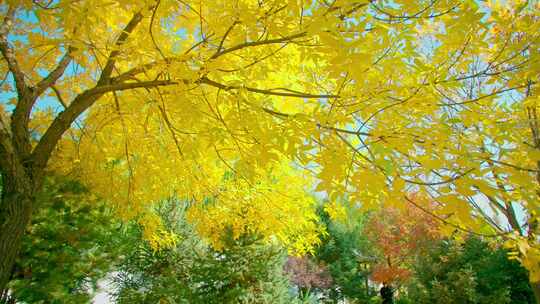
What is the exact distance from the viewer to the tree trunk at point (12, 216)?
254 cm

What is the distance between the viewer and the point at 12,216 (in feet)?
8.52

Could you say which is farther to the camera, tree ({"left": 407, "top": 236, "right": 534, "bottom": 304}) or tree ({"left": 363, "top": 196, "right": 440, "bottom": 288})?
tree ({"left": 363, "top": 196, "right": 440, "bottom": 288})

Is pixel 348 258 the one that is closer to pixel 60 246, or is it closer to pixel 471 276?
pixel 471 276

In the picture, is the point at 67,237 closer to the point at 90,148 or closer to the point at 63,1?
the point at 90,148

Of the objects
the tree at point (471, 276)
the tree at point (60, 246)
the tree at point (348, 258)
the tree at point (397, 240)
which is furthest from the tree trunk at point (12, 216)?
the tree at point (348, 258)

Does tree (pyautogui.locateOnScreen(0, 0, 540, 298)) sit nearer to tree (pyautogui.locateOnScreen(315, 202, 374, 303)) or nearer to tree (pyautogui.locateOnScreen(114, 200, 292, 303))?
tree (pyautogui.locateOnScreen(114, 200, 292, 303))

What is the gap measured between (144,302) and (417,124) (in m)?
8.90

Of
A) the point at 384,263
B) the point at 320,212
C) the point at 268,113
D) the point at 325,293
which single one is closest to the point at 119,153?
the point at 268,113

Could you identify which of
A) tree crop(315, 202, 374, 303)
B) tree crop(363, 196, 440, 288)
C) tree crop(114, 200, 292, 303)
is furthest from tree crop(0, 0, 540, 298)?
tree crop(315, 202, 374, 303)

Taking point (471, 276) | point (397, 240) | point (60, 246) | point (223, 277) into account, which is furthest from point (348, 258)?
point (60, 246)

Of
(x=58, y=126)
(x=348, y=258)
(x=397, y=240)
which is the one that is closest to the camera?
(x=58, y=126)

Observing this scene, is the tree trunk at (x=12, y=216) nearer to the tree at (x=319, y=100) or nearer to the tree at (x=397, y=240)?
the tree at (x=319, y=100)

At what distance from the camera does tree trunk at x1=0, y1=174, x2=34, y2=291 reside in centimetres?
254

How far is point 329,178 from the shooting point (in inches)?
60.4
